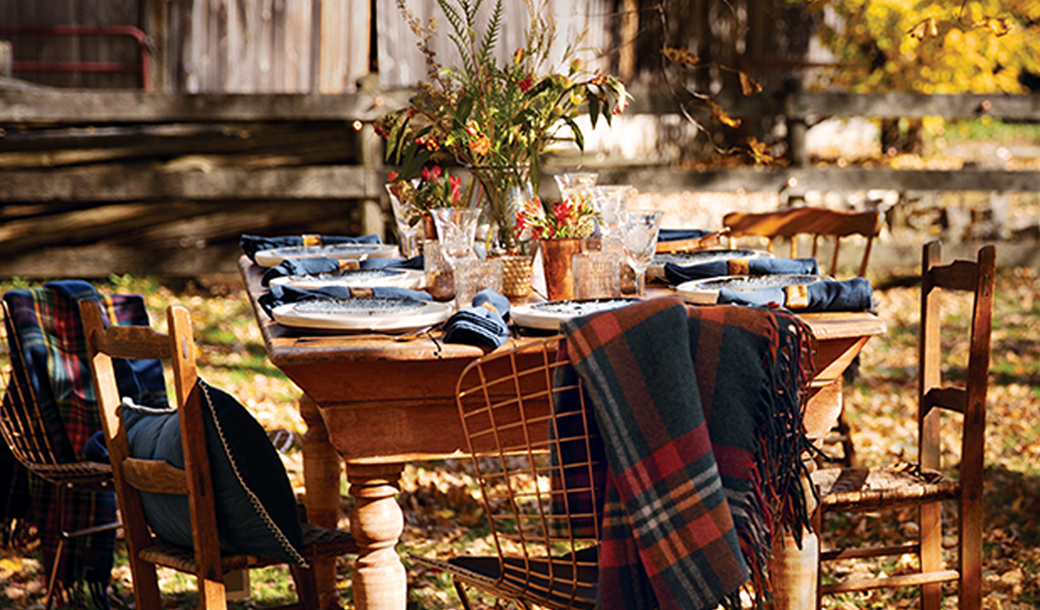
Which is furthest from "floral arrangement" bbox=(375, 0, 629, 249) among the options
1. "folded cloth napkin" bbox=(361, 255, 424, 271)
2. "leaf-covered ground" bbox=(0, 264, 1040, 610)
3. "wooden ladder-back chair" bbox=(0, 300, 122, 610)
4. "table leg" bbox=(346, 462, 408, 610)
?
"leaf-covered ground" bbox=(0, 264, 1040, 610)

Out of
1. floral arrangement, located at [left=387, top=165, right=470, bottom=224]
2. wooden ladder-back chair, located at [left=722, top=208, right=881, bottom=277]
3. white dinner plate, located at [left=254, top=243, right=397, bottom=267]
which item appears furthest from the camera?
wooden ladder-back chair, located at [left=722, top=208, right=881, bottom=277]

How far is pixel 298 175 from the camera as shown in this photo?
6488 mm

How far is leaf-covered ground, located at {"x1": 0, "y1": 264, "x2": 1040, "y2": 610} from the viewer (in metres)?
3.30

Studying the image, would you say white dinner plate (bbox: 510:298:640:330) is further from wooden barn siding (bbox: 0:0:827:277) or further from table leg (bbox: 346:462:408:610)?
wooden barn siding (bbox: 0:0:827:277)

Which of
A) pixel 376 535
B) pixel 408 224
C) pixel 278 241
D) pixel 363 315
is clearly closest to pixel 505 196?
pixel 408 224

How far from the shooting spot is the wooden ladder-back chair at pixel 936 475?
8.04 ft

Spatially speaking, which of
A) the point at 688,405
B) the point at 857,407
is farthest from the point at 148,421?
the point at 857,407

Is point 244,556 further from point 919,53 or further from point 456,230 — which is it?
point 919,53

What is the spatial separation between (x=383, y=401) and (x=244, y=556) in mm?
437

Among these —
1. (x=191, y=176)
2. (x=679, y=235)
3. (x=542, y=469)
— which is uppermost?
(x=191, y=176)

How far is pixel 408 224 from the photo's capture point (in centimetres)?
344

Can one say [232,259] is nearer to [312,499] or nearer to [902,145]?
[312,499]

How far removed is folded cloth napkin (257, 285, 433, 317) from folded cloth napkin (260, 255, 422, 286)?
0.46m

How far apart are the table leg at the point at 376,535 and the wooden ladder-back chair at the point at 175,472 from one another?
0.30 ft
